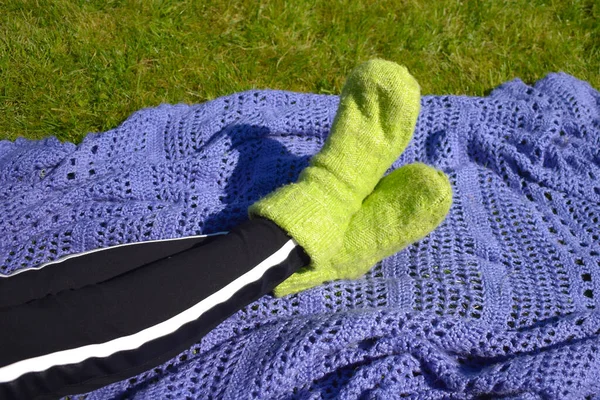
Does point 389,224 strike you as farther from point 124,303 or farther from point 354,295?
point 124,303

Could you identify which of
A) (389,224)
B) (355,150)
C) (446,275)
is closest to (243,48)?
(355,150)

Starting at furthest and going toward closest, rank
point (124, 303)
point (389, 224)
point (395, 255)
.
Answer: point (395, 255), point (389, 224), point (124, 303)

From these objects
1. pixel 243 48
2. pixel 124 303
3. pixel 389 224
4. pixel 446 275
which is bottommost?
pixel 446 275

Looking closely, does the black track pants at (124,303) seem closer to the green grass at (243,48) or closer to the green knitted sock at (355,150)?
the green knitted sock at (355,150)

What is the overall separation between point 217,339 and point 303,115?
0.67 metres

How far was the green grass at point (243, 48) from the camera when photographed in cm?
165

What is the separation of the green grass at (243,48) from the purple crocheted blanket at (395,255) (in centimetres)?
17

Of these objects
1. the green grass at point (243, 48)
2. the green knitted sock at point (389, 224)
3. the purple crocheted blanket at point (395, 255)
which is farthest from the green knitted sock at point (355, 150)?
the green grass at point (243, 48)

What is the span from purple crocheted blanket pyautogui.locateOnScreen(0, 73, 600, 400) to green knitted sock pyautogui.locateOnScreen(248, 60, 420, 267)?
0.17m

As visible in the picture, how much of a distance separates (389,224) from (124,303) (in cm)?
63

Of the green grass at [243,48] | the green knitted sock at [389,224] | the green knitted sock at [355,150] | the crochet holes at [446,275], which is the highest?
the green grass at [243,48]

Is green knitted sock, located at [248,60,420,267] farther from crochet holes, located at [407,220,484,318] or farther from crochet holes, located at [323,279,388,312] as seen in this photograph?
crochet holes, located at [407,220,484,318]

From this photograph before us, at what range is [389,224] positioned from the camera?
4.10 feet

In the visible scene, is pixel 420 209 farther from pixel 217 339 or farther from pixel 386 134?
pixel 217 339
